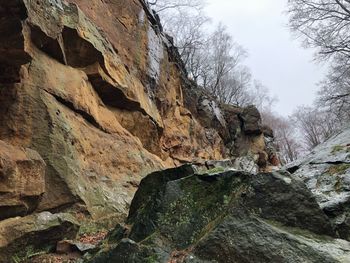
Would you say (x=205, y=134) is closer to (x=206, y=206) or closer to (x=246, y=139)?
(x=246, y=139)

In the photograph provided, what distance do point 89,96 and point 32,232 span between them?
6.12 metres

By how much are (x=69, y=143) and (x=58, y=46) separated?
3.01 metres

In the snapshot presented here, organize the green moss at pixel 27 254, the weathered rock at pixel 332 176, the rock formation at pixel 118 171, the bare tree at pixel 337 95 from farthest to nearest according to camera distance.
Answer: the bare tree at pixel 337 95 < the green moss at pixel 27 254 < the weathered rock at pixel 332 176 < the rock formation at pixel 118 171

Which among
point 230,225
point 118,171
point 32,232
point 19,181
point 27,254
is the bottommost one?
point 27,254

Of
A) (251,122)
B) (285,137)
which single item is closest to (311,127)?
(285,137)

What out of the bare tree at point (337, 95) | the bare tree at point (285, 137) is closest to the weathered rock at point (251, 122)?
the bare tree at point (337, 95)

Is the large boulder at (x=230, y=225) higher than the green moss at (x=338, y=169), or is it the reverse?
the green moss at (x=338, y=169)

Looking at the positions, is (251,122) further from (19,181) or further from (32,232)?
(32,232)

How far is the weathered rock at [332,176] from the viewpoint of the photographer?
540cm

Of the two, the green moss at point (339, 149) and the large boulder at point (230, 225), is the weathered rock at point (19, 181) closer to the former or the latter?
the large boulder at point (230, 225)

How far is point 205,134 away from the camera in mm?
23828

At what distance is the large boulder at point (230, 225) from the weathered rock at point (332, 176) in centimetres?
52

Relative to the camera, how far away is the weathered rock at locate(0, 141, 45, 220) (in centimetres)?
693

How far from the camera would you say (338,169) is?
6.77m
